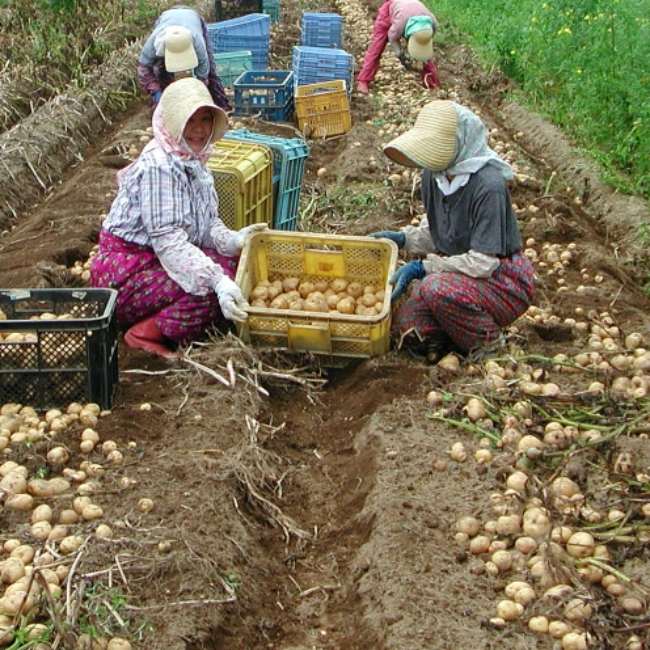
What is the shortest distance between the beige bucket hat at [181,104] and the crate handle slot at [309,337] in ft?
3.37

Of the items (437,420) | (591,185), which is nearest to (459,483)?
(437,420)

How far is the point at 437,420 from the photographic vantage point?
4.35 metres

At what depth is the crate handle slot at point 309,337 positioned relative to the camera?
4719mm

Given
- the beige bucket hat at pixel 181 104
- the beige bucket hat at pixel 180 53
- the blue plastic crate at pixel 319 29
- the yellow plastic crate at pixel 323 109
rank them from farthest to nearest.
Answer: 1. the blue plastic crate at pixel 319 29
2. the yellow plastic crate at pixel 323 109
3. the beige bucket hat at pixel 180 53
4. the beige bucket hat at pixel 181 104

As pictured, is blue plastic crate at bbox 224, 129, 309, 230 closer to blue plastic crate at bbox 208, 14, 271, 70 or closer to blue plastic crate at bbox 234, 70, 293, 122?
blue plastic crate at bbox 234, 70, 293, 122

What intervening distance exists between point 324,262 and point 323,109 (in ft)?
12.8

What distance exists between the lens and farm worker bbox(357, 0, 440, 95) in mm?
10195

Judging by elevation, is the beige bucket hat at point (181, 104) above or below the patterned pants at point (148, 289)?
above

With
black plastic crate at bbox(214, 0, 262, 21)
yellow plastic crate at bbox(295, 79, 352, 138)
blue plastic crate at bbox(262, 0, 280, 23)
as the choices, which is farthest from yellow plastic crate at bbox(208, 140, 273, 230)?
blue plastic crate at bbox(262, 0, 280, 23)

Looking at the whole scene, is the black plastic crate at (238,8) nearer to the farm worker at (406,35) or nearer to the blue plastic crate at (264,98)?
the farm worker at (406,35)

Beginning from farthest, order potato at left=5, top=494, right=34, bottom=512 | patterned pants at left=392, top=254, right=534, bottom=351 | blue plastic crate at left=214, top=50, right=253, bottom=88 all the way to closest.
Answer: blue plastic crate at left=214, top=50, right=253, bottom=88
patterned pants at left=392, top=254, right=534, bottom=351
potato at left=5, top=494, right=34, bottom=512

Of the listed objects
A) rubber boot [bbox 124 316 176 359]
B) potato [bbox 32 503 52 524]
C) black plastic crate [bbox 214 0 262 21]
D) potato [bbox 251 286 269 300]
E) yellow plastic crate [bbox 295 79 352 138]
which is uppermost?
potato [bbox 32 503 52 524]

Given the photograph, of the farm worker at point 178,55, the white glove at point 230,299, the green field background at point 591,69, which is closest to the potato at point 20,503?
the white glove at point 230,299

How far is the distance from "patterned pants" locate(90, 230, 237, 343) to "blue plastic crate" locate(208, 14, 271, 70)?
616 cm
